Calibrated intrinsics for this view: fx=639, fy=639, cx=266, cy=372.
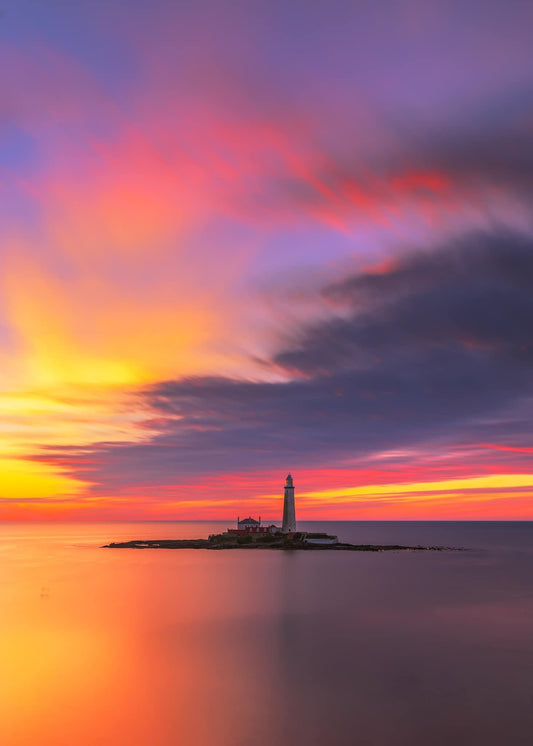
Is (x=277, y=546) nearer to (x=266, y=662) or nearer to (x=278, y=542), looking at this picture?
(x=278, y=542)

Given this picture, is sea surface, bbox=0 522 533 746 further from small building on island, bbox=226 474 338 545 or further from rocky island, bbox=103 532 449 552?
rocky island, bbox=103 532 449 552

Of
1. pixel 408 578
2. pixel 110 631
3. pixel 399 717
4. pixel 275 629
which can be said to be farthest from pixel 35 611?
pixel 408 578

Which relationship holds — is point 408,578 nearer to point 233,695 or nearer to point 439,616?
point 439,616

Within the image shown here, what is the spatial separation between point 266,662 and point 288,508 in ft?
226

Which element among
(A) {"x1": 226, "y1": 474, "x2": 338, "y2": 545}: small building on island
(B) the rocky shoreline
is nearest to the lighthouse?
(A) {"x1": 226, "y1": 474, "x2": 338, "y2": 545}: small building on island

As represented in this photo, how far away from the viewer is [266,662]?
2828cm

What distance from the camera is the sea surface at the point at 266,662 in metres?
20.1

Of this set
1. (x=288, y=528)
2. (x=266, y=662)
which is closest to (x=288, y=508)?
(x=288, y=528)

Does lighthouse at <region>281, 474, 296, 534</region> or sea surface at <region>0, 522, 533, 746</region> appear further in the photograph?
lighthouse at <region>281, 474, 296, 534</region>

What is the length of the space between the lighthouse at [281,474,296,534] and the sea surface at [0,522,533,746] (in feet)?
112

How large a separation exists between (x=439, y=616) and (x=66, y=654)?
23089 millimetres

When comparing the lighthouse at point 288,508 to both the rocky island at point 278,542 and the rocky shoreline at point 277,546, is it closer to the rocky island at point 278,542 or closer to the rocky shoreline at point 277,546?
the rocky island at point 278,542

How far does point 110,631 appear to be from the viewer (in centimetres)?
3606

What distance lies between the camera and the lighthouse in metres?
94.1
